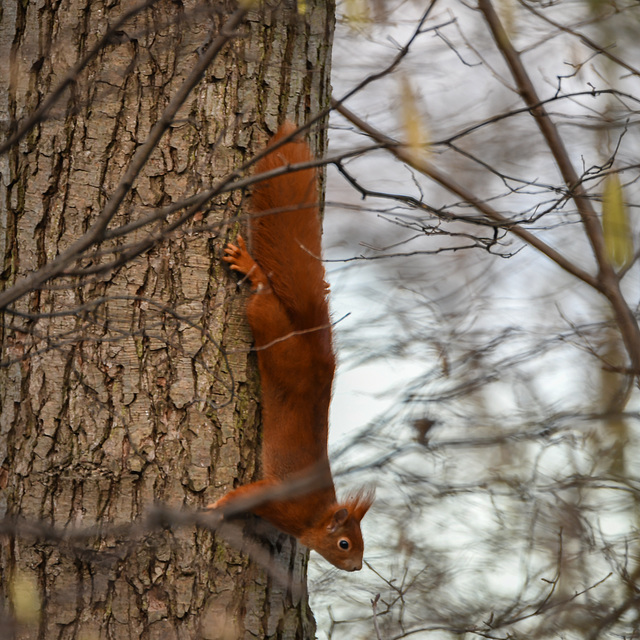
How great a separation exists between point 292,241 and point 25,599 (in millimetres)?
1174

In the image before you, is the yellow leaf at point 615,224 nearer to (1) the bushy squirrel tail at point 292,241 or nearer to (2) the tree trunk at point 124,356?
(1) the bushy squirrel tail at point 292,241

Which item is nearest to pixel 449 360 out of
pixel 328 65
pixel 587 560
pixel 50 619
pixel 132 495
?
pixel 587 560

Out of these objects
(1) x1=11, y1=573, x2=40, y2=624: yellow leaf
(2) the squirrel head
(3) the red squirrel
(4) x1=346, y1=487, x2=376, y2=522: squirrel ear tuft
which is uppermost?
(3) the red squirrel

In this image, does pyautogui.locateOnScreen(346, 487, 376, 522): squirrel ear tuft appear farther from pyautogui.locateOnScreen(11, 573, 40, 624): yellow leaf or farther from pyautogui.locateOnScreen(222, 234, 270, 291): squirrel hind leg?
pyautogui.locateOnScreen(11, 573, 40, 624): yellow leaf

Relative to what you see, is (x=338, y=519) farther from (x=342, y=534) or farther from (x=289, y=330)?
(x=289, y=330)

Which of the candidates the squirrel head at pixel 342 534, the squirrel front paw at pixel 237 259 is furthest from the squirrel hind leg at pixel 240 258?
the squirrel head at pixel 342 534

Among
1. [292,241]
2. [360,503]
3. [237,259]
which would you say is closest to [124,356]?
[237,259]

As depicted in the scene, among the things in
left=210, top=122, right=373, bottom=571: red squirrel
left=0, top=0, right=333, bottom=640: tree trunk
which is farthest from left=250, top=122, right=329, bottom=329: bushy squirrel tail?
left=0, top=0, right=333, bottom=640: tree trunk

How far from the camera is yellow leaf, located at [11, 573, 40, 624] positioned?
6.30 ft

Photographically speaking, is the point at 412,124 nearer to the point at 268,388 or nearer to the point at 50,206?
the point at 268,388

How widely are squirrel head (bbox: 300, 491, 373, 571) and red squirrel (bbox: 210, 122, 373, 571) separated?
0.08ft

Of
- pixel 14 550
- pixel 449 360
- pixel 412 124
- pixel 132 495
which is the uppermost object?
pixel 412 124

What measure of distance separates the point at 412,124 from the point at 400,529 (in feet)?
7.45

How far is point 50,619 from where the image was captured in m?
1.93
